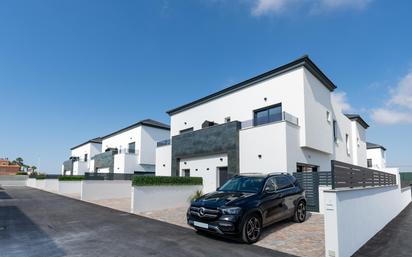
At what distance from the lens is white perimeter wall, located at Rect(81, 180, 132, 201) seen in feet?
65.9

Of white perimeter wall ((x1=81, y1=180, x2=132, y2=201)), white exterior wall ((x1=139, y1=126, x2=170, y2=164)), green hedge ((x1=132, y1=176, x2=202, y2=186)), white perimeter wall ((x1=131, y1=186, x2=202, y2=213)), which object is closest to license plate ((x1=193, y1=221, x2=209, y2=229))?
white perimeter wall ((x1=131, y1=186, x2=202, y2=213))

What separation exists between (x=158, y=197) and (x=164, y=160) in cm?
880

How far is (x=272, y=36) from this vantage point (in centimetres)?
1518

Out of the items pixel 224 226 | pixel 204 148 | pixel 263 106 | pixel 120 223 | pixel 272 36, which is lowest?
pixel 120 223

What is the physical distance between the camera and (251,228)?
277 inches

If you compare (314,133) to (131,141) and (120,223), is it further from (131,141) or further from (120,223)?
(131,141)

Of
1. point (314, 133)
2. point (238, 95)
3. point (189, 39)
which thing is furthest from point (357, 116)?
point (189, 39)

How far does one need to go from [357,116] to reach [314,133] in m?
13.0

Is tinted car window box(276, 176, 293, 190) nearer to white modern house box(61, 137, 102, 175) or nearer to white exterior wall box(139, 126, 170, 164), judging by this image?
white exterior wall box(139, 126, 170, 164)

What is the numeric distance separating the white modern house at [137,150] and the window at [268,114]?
15945mm

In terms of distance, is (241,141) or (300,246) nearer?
(300,246)

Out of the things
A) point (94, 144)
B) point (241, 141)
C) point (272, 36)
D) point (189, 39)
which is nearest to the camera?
point (272, 36)

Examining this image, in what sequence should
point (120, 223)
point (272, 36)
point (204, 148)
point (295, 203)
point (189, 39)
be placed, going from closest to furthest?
Result: point (295, 203) < point (120, 223) < point (272, 36) < point (189, 39) < point (204, 148)

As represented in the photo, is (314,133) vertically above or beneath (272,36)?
beneath
